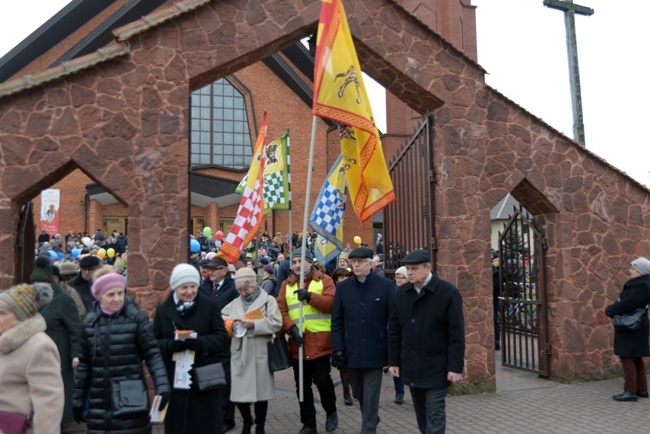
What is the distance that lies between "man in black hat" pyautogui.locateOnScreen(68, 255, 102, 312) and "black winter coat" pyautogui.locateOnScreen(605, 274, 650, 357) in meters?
7.11

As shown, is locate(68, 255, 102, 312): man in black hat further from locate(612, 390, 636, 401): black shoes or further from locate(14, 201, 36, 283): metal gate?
locate(612, 390, 636, 401): black shoes

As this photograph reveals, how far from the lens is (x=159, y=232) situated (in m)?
8.70

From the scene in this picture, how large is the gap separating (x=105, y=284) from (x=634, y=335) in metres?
7.47

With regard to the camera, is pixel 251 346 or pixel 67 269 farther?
pixel 67 269

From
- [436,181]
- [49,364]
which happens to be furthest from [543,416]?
[49,364]

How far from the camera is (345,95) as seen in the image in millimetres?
7703

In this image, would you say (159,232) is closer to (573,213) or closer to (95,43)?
(573,213)

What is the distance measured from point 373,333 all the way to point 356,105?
269cm

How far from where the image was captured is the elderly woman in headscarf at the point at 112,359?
187 inches

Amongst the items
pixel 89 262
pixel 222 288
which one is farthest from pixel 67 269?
pixel 222 288

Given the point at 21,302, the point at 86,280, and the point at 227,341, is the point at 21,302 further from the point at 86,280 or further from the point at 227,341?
the point at 86,280

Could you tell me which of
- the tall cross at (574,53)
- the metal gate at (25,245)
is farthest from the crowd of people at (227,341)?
the tall cross at (574,53)

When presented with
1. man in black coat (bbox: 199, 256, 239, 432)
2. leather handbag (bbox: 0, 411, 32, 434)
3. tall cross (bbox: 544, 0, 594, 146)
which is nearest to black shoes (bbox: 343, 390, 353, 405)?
man in black coat (bbox: 199, 256, 239, 432)

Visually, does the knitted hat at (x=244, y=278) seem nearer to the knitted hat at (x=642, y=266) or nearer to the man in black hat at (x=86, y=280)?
the man in black hat at (x=86, y=280)
